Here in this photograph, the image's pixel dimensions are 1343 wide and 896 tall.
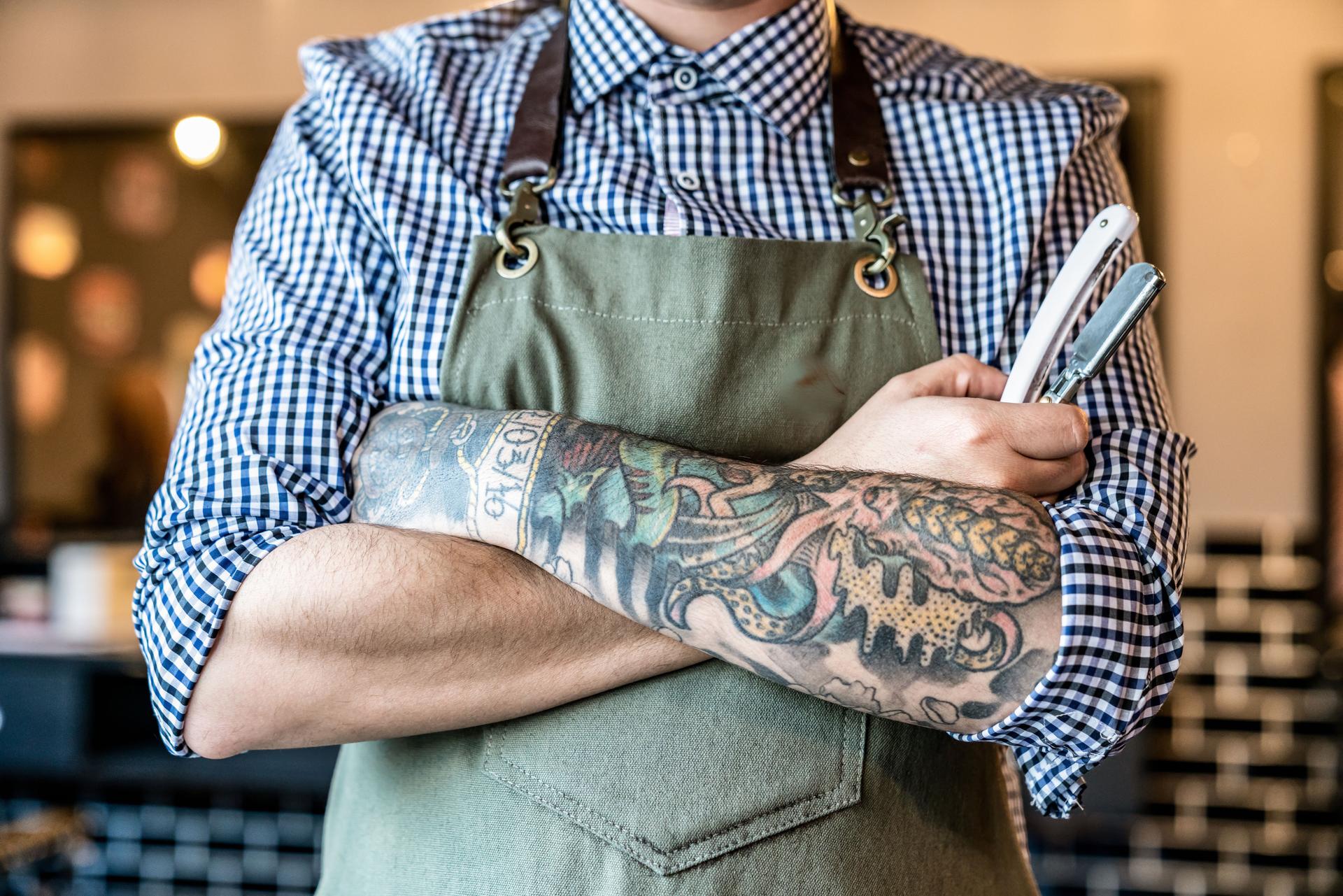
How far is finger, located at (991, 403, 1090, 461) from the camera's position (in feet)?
2.58

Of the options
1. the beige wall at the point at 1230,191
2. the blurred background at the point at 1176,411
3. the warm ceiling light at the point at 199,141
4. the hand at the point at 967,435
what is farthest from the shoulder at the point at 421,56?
the warm ceiling light at the point at 199,141

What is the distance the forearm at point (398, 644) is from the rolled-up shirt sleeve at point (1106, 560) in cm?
25

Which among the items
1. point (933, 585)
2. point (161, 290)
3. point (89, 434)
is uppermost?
point (933, 585)

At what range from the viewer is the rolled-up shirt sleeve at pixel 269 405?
809 mm

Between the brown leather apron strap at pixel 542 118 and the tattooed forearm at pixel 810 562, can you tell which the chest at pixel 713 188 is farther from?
the tattooed forearm at pixel 810 562

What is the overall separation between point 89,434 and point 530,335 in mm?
2844

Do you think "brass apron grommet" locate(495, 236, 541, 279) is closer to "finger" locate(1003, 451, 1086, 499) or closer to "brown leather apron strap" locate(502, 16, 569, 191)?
"brown leather apron strap" locate(502, 16, 569, 191)

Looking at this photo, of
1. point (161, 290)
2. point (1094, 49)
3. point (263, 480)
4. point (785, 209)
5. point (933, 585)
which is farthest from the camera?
point (161, 290)

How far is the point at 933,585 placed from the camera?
2.38 ft

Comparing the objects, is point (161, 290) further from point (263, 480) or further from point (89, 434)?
point (263, 480)

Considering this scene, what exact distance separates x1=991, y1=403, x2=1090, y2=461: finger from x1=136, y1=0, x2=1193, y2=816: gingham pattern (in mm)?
47

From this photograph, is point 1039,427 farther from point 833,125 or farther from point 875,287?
point 833,125

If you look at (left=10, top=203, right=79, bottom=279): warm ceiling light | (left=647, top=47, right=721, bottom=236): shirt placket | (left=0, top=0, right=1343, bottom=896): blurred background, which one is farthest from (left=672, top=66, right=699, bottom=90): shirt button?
(left=10, top=203, right=79, bottom=279): warm ceiling light

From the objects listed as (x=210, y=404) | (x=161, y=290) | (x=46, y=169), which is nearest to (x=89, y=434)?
(x=161, y=290)
